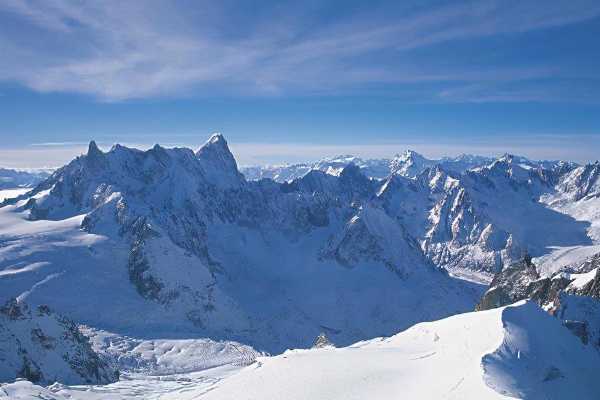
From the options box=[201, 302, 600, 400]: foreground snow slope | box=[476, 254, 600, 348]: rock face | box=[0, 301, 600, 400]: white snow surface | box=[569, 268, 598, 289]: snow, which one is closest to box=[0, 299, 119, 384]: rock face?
box=[0, 301, 600, 400]: white snow surface

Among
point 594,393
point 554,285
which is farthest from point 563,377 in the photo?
point 554,285

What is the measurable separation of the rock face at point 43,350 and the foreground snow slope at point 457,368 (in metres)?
45.7

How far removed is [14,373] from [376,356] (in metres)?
63.0

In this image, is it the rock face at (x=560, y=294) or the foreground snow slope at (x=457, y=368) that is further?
the rock face at (x=560, y=294)

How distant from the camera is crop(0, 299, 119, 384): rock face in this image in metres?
86.9

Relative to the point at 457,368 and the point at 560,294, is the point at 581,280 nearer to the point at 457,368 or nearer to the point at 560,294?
the point at 560,294

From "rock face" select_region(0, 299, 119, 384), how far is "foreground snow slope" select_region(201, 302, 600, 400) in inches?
1798

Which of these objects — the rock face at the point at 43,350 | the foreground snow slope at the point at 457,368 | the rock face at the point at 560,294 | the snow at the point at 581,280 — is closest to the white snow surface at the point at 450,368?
the foreground snow slope at the point at 457,368

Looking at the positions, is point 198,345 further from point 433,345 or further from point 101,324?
point 433,345

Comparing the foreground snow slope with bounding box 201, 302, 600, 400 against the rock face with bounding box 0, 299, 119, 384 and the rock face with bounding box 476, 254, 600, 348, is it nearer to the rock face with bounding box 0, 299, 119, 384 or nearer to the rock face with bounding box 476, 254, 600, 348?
the rock face with bounding box 476, 254, 600, 348

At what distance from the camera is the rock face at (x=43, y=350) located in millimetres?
86938

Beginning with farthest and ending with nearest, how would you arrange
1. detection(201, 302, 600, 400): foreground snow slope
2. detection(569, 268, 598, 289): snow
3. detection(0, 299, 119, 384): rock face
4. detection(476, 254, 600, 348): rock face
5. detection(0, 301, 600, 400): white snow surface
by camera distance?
1. detection(569, 268, 598, 289): snow
2. detection(0, 299, 119, 384): rock face
3. detection(476, 254, 600, 348): rock face
4. detection(0, 301, 600, 400): white snow surface
5. detection(201, 302, 600, 400): foreground snow slope

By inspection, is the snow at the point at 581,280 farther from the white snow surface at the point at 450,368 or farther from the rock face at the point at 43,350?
the rock face at the point at 43,350

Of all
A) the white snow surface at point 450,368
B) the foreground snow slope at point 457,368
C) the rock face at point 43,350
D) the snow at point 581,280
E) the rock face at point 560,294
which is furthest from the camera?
the snow at point 581,280
